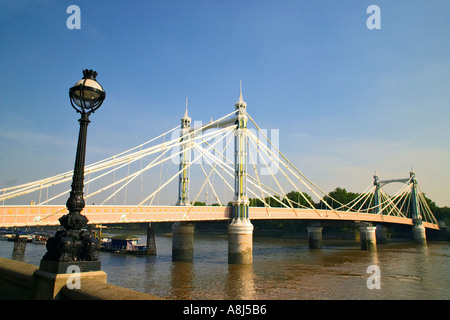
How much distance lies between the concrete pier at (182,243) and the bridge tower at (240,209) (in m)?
5.44

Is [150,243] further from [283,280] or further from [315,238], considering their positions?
[315,238]

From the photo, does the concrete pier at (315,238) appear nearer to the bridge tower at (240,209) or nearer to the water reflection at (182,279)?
the bridge tower at (240,209)

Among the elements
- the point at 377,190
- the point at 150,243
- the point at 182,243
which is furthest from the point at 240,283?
the point at 377,190

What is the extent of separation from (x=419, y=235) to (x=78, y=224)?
6986 centimetres

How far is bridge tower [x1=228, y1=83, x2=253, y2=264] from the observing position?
30.2 meters

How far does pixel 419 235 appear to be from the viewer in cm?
6178

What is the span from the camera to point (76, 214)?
5.52 metres

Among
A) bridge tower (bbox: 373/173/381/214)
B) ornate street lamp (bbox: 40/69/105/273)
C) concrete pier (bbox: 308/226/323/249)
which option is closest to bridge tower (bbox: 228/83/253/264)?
concrete pier (bbox: 308/226/323/249)

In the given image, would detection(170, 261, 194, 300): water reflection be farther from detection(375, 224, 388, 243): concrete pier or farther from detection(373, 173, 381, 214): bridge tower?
detection(373, 173, 381, 214): bridge tower

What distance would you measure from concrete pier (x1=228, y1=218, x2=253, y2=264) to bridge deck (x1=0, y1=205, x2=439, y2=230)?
1.38m
